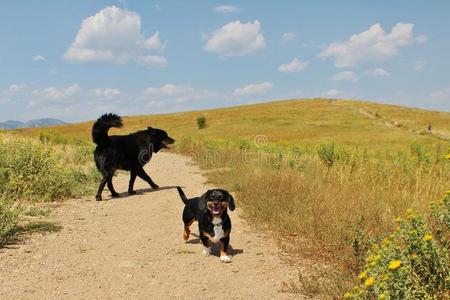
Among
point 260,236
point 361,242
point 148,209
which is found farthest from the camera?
point 148,209

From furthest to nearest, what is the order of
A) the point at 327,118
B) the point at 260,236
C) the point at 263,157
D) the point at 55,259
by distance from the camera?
the point at 327,118
the point at 263,157
the point at 260,236
the point at 55,259

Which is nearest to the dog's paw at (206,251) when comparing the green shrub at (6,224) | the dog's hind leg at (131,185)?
the green shrub at (6,224)

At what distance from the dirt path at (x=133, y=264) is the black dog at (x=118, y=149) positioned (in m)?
1.73

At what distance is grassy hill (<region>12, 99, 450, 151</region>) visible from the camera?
4375 centimetres

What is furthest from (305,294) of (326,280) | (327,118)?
(327,118)

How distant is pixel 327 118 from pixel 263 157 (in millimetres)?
51860

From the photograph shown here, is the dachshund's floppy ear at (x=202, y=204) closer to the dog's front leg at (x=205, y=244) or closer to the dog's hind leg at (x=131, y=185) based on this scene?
the dog's front leg at (x=205, y=244)

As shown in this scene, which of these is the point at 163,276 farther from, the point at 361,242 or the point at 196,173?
the point at 196,173

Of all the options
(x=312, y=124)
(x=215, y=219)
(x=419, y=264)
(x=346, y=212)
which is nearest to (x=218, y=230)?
(x=215, y=219)

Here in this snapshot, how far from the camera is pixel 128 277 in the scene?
476cm

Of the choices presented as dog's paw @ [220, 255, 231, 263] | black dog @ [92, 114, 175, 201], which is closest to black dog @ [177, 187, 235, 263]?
dog's paw @ [220, 255, 231, 263]

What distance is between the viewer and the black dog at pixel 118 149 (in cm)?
925

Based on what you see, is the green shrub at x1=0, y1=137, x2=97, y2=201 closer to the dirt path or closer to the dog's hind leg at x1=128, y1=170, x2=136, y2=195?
the dog's hind leg at x1=128, y1=170, x2=136, y2=195

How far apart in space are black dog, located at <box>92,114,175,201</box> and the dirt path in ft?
5.68
